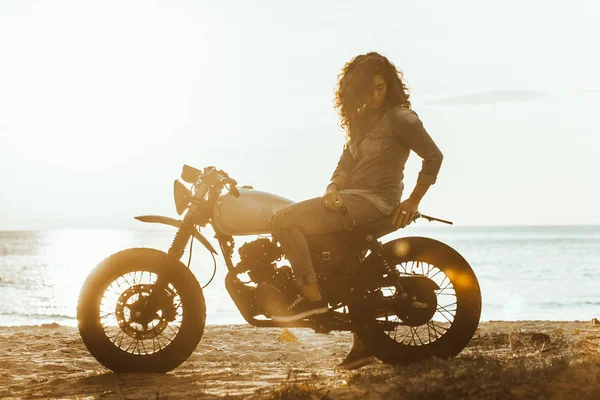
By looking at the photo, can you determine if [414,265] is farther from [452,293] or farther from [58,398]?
[58,398]

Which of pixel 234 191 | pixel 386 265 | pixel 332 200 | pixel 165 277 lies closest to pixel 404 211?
pixel 386 265

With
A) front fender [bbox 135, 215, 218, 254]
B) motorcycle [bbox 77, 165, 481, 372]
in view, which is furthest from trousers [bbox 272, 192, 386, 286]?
front fender [bbox 135, 215, 218, 254]

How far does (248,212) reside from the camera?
18.7ft

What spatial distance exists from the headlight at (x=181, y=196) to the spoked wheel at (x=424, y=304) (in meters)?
1.56

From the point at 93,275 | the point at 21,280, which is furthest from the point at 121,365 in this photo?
the point at 21,280

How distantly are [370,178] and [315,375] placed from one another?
1.55m

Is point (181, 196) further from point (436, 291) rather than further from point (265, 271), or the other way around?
point (436, 291)

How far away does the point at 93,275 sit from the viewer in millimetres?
5809

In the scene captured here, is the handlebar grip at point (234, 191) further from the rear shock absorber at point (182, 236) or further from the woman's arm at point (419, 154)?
the woman's arm at point (419, 154)

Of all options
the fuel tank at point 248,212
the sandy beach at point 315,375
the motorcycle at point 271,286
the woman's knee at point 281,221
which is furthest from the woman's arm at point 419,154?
the sandy beach at point 315,375

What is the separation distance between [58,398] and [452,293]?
2.99 m

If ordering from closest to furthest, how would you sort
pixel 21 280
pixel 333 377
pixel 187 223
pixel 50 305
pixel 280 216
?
pixel 333 377 < pixel 280 216 < pixel 187 223 < pixel 50 305 < pixel 21 280

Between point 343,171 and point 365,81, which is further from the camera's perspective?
point 343,171

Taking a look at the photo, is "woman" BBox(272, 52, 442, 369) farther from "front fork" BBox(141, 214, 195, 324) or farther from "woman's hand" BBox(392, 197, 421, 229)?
"front fork" BBox(141, 214, 195, 324)
